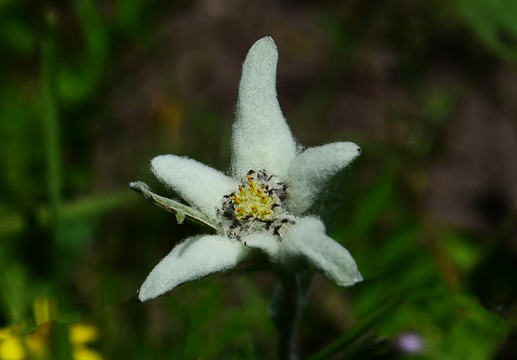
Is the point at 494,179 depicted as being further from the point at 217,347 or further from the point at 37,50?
the point at 37,50

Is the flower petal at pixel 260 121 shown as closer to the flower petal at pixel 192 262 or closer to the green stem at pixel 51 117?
the flower petal at pixel 192 262

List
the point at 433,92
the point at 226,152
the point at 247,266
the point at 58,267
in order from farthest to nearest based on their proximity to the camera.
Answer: the point at 433,92, the point at 226,152, the point at 58,267, the point at 247,266

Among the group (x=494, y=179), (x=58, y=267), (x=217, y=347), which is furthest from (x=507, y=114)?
(x=58, y=267)

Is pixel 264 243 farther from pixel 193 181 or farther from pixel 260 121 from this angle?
pixel 260 121

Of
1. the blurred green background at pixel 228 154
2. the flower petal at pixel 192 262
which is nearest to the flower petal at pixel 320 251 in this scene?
the flower petal at pixel 192 262

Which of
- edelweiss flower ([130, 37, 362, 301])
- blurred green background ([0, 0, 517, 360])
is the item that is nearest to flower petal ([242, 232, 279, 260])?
edelweiss flower ([130, 37, 362, 301])
